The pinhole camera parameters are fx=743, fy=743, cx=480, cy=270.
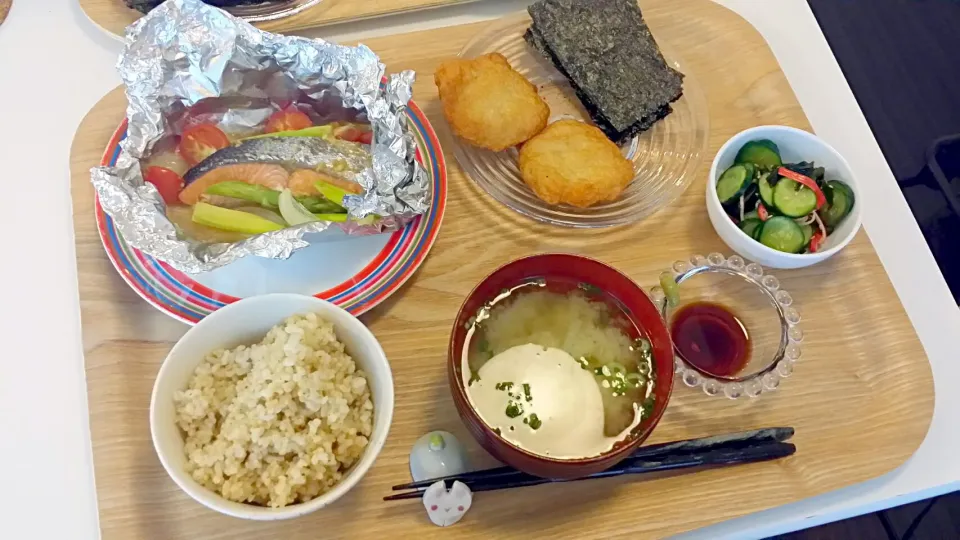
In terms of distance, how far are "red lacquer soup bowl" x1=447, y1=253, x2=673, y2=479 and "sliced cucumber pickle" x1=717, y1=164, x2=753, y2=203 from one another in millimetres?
291

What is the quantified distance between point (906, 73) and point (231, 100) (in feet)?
6.00

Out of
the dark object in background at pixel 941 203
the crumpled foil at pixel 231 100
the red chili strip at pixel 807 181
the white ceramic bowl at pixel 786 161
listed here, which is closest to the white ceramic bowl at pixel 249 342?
the crumpled foil at pixel 231 100

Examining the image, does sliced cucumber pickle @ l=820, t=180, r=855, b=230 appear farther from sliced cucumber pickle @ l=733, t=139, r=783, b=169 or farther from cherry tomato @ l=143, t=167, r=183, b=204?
cherry tomato @ l=143, t=167, r=183, b=204

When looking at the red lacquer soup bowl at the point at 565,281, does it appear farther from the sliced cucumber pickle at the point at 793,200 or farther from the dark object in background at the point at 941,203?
the dark object in background at the point at 941,203

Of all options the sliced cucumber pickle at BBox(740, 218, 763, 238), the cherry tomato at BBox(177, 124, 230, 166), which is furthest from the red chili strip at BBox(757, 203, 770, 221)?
the cherry tomato at BBox(177, 124, 230, 166)

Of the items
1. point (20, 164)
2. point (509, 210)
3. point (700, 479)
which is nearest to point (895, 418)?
point (700, 479)

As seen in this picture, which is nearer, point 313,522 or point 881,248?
point 313,522

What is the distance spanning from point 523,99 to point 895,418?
2.27 ft

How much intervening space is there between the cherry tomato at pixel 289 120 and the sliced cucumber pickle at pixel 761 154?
67 centimetres

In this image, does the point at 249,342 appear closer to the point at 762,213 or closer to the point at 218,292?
the point at 218,292

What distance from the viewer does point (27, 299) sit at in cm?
106

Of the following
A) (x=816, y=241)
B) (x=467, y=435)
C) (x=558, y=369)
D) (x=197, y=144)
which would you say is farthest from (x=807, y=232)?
(x=197, y=144)

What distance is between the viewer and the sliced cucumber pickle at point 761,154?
1.12 metres

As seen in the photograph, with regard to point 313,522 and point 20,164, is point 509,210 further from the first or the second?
point 20,164
